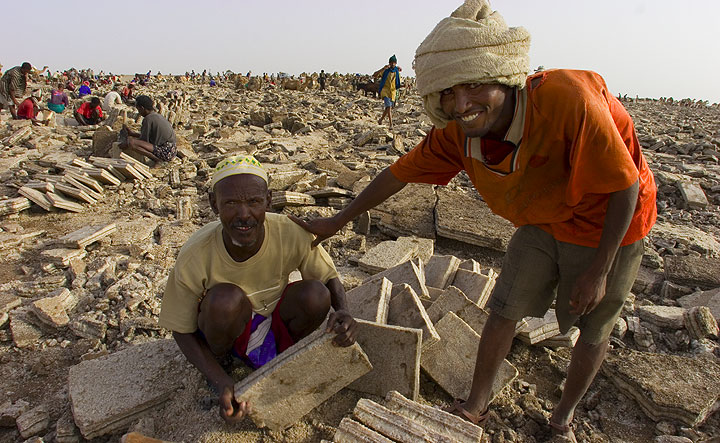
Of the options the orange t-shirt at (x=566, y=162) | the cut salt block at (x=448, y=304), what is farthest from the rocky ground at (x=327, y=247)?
the orange t-shirt at (x=566, y=162)

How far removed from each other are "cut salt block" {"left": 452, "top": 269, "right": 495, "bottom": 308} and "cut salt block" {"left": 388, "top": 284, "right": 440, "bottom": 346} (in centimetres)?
69

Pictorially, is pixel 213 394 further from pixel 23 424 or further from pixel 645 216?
pixel 645 216

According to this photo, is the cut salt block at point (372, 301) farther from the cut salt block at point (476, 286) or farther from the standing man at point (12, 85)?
the standing man at point (12, 85)

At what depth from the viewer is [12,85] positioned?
1177 centimetres

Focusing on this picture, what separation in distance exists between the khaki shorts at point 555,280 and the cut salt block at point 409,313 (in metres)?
0.50

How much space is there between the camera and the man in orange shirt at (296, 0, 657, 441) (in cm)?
161

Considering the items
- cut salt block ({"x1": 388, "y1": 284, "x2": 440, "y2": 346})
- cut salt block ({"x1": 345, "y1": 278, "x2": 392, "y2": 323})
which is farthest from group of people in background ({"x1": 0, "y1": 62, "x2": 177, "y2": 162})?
cut salt block ({"x1": 388, "y1": 284, "x2": 440, "y2": 346})

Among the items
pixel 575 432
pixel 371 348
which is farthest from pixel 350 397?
pixel 575 432

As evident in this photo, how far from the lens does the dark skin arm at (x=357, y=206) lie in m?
2.40

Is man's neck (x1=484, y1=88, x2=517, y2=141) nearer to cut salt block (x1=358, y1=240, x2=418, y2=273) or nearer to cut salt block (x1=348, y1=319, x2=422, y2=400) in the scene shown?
cut salt block (x1=348, y1=319, x2=422, y2=400)

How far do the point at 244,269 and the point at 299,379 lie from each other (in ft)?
2.10

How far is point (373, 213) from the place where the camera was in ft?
17.2

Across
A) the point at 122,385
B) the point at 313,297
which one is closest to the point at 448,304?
the point at 313,297

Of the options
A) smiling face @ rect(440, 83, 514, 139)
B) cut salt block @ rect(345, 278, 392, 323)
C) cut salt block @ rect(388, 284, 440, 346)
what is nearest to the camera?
smiling face @ rect(440, 83, 514, 139)
